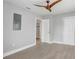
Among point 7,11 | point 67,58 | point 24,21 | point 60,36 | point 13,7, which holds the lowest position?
point 67,58

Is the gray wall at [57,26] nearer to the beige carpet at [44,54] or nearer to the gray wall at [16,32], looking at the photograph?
the gray wall at [16,32]

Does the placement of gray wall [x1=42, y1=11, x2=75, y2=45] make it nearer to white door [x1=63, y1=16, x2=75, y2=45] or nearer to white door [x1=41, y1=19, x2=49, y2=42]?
white door [x1=63, y1=16, x2=75, y2=45]

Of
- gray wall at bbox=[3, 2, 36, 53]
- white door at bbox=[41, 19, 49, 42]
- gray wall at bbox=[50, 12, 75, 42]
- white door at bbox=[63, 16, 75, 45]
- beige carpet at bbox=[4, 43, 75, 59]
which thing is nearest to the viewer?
beige carpet at bbox=[4, 43, 75, 59]

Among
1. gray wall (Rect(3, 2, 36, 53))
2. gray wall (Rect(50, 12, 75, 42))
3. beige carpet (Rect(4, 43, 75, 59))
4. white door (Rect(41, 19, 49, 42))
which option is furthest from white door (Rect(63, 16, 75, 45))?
gray wall (Rect(3, 2, 36, 53))

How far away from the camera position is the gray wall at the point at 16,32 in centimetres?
369

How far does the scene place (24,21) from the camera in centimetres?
500

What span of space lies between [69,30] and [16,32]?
13.4ft

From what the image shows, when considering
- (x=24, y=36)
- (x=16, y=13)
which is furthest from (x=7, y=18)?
(x=24, y=36)

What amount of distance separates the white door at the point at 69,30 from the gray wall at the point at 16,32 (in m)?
2.58

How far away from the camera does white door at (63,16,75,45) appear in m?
6.13

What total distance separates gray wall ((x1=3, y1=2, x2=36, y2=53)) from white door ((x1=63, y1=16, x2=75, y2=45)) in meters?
2.58

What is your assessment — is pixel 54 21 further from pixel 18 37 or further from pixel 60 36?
pixel 18 37

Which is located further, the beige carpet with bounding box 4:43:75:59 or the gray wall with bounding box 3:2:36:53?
the gray wall with bounding box 3:2:36:53
